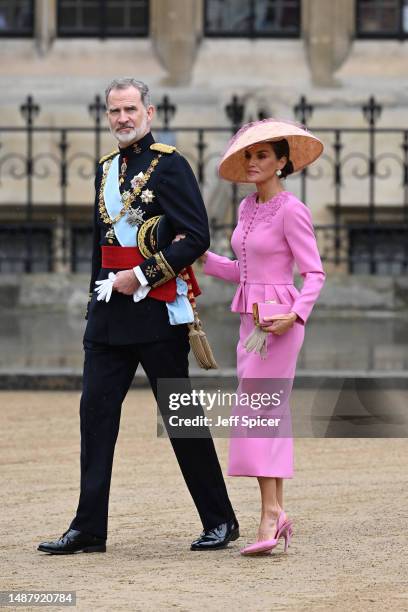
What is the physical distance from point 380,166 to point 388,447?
27.3ft

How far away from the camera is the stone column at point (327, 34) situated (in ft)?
60.8

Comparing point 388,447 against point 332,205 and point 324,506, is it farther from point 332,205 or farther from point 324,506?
point 332,205

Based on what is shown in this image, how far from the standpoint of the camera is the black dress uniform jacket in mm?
7207

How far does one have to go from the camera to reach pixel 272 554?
7.23m

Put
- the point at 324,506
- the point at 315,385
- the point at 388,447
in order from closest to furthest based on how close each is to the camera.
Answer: the point at 324,506 < the point at 388,447 < the point at 315,385

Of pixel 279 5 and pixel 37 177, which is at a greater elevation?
pixel 279 5

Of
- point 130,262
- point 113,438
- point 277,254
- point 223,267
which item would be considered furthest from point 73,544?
point 277,254

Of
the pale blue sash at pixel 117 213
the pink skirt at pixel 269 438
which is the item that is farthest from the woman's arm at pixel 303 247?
the pale blue sash at pixel 117 213

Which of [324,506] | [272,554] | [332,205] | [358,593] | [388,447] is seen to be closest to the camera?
[358,593]

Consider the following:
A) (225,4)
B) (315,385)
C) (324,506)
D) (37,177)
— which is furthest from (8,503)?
(225,4)

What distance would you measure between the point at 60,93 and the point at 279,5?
2.29 metres

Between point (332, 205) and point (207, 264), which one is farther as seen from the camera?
point (332, 205)

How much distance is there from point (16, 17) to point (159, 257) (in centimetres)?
1218

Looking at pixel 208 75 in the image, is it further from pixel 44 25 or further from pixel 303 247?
pixel 303 247
